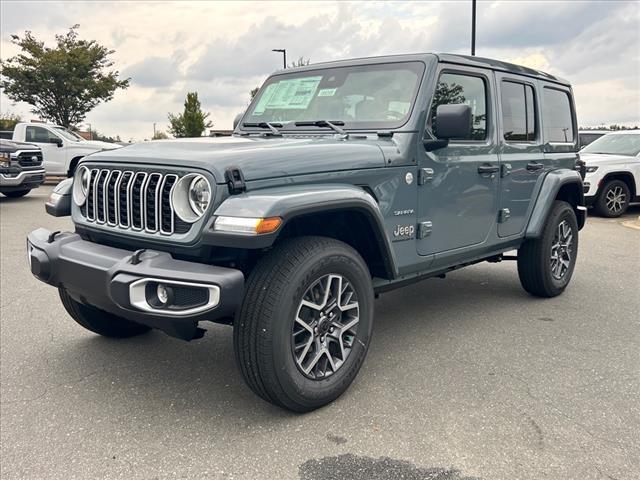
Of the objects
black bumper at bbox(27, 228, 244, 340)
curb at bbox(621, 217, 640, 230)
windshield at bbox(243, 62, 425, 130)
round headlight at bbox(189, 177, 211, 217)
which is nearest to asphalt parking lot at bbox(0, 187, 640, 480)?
black bumper at bbox(27, 228, 244, 340)

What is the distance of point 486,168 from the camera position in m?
4.13

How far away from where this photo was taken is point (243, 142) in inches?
130

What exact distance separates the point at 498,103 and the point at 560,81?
4.69 ft

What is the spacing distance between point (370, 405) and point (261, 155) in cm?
143

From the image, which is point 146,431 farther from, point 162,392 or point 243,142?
point 243,142

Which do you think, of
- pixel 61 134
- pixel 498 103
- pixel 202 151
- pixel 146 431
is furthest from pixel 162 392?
pixel 61 134

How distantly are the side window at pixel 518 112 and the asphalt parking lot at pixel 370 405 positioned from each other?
145 cm

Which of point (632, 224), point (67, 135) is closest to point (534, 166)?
point (632, 224)

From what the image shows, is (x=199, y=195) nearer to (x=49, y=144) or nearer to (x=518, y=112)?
(x=518, y=112)

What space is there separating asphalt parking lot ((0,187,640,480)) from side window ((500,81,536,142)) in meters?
1.45

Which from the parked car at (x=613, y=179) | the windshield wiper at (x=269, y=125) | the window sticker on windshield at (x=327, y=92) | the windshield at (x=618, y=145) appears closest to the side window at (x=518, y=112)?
the window sticker on windshield at (x=327, y=92)

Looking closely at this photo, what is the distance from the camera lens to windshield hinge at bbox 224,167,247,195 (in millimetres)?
2648

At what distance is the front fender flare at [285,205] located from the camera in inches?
100.0

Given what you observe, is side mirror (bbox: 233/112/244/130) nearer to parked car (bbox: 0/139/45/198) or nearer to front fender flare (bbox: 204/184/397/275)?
front fender flare (bbox: 204/184/397/275)
